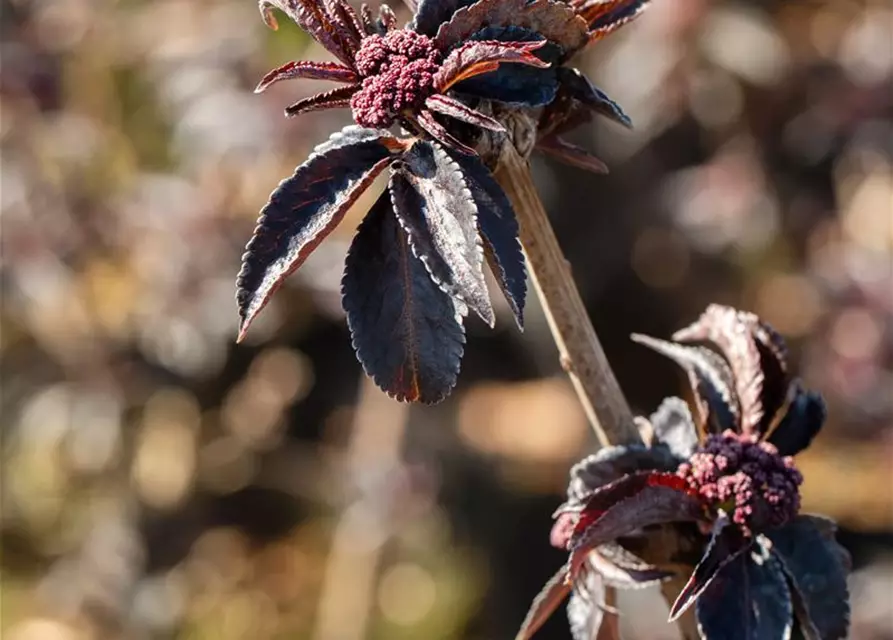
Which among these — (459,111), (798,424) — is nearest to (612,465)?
(798,424)

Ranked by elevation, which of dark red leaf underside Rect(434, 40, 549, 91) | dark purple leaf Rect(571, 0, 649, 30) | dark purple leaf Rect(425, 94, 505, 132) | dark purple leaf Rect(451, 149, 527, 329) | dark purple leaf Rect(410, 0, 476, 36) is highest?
dark purple leaf Rect(410, 0, 476, 36)

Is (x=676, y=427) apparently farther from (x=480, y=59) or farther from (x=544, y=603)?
(x=480, y=59)

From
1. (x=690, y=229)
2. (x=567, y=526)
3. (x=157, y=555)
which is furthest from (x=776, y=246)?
(x=567, y=526)

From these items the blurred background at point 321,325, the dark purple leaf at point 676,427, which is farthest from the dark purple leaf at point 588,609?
the blurred background at point 321,325

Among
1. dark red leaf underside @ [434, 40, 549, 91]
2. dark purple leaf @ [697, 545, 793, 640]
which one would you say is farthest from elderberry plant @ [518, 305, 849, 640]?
dark red leaf underside @ [434, 40, 549, 91]

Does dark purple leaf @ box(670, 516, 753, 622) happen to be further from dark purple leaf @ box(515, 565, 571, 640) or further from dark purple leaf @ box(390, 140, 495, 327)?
dark purple leaf @ box(390, 140, 495, 327)

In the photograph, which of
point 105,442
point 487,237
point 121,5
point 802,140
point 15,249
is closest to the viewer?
point 487,237

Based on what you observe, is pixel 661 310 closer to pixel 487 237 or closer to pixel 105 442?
pixel 105 442
